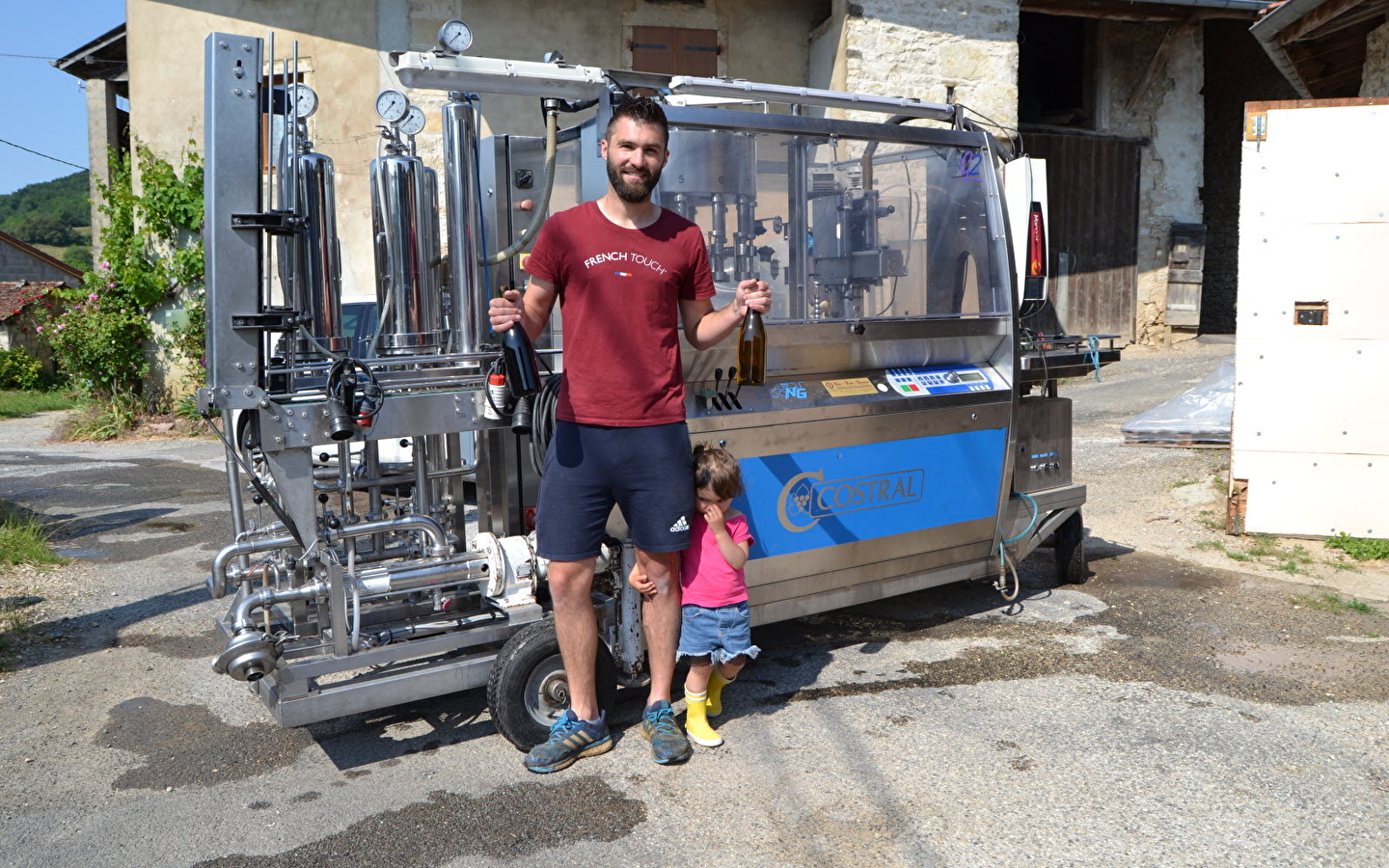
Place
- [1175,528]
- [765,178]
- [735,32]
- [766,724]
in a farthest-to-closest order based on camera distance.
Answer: [735,32] → [1175,528] → [765,178] → [766,724]

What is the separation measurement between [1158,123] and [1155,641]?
508 inches

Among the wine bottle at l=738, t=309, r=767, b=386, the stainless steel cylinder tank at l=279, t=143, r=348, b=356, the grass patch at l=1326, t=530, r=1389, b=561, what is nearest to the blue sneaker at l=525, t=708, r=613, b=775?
the wine bottle at l=738, t=309, r=767, b=386

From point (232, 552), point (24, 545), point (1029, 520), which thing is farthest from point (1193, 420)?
point (24, 545)

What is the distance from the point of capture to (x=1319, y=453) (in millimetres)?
6551

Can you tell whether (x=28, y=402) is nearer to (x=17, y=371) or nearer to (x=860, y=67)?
(x=17, y=371)

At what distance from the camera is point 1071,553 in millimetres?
5871

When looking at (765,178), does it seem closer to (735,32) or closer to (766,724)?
(766,724)

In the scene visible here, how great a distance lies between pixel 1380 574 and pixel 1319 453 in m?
0.82

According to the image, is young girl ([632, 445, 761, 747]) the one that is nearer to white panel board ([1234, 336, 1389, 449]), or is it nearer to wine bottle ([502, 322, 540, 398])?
wine bottle ([502, 322, 540, 398])

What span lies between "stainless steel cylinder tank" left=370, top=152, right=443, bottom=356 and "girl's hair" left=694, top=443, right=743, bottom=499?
1276 millimetres

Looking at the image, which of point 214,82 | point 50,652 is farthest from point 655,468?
point 50,652

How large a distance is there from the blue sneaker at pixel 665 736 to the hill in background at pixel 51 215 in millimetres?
65401

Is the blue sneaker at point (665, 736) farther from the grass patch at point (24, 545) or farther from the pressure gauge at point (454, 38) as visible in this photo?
the grass patch at point (24, 545)

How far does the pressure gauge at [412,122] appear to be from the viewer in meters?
4.61
